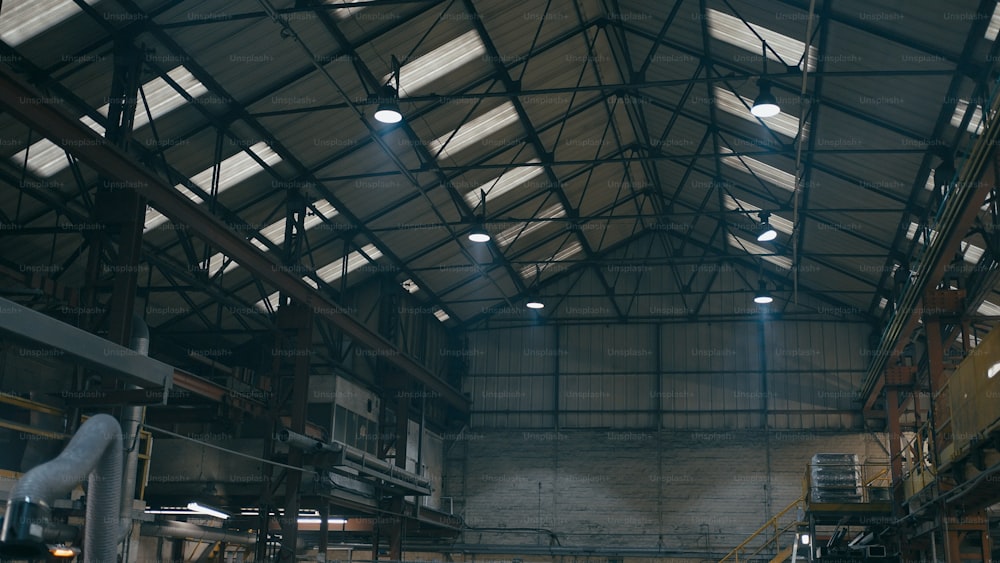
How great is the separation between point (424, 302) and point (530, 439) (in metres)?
8.21

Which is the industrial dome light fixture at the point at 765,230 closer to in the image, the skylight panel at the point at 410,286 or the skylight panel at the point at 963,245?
the skylight panel at the point at 963,245

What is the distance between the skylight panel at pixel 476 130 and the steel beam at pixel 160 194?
591 centimetres

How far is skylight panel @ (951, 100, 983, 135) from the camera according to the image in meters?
21.7

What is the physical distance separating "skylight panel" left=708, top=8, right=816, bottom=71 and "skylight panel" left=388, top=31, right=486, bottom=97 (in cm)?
621

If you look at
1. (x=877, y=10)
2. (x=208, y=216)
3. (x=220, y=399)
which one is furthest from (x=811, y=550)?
(x=208, y=216)

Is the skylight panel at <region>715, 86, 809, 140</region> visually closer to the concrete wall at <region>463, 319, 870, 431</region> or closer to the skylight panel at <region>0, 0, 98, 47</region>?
the concrete wall at <region>463, 319, 870, 431</region>

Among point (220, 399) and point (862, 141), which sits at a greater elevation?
point (862, 141)

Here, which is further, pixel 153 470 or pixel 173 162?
pixel 153 470

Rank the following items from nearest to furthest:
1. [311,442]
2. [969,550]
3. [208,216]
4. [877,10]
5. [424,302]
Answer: [877,10] < [208,216] < [311,442] < [969,550] < [424,302]

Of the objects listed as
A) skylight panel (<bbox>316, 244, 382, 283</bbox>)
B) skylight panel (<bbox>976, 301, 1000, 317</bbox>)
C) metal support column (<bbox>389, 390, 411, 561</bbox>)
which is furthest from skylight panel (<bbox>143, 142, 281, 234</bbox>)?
Answer: skylight panel (<bbox>976, 301, 1000, 317</bbox>)

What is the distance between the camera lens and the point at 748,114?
2850cm

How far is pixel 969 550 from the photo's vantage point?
25625 mm

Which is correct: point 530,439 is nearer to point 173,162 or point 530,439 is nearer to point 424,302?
point 424,302

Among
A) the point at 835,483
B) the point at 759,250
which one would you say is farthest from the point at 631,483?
the point at 835,483
